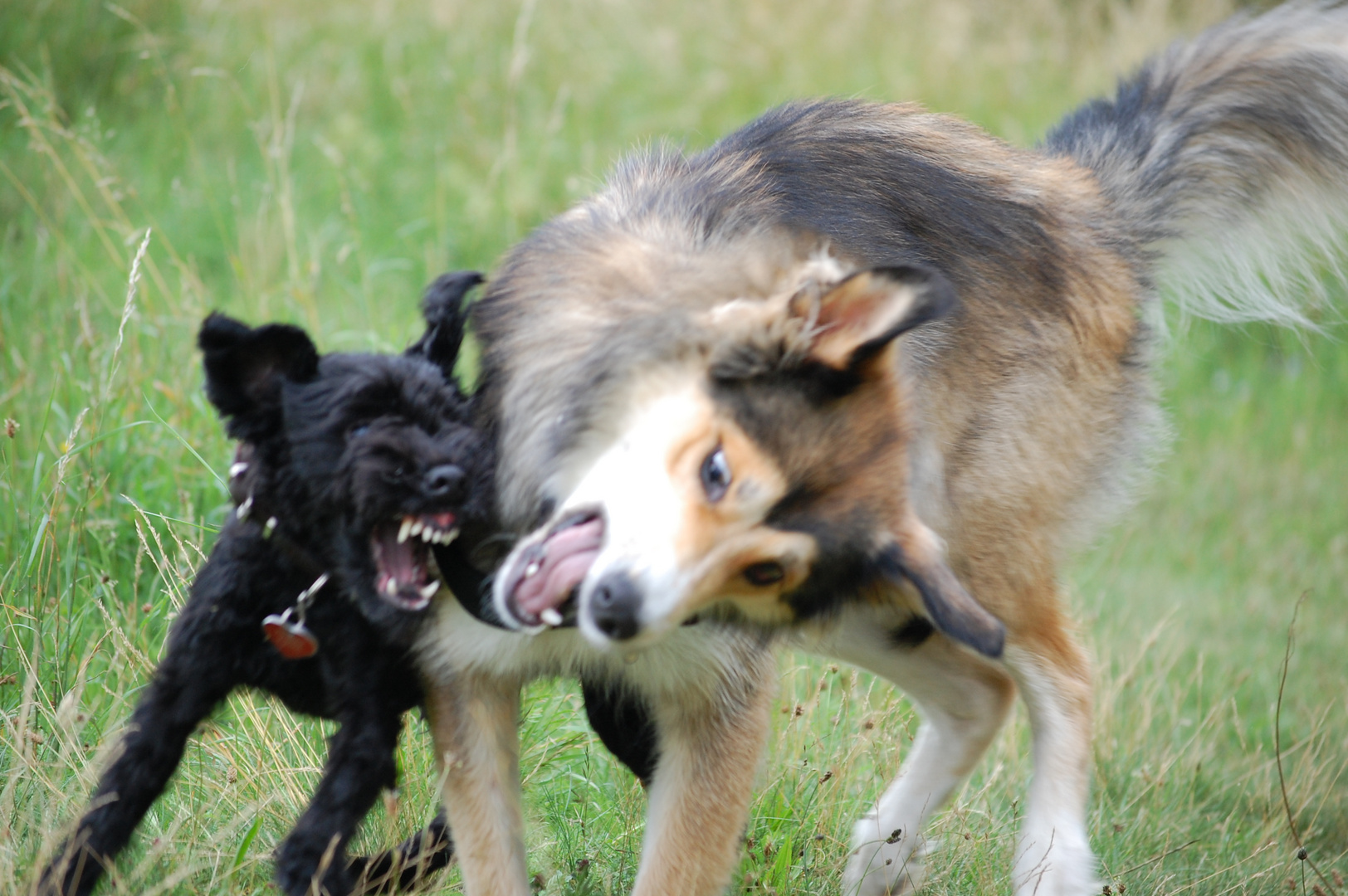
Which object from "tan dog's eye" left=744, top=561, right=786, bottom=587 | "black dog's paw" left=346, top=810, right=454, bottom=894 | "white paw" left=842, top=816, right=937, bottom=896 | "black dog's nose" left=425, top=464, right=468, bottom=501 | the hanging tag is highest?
"black dog's nose" left=425, top=464, right=468, bottom=501

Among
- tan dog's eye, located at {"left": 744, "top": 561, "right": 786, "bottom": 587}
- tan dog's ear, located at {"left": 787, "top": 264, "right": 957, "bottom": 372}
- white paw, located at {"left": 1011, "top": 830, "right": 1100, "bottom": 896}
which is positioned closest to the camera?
tan dog's ear, located at {"left": 787, "top": 264, "right": 957, "bottom": 372}

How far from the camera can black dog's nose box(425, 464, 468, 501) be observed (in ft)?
8.71

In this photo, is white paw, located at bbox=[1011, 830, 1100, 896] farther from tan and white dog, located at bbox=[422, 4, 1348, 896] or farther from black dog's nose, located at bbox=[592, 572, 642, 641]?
black dog's nose, located at bbox=[592, 572, 642, 641]

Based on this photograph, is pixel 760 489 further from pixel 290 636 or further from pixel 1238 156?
pixel 1238 156

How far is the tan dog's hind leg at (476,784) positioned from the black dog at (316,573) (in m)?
0.12

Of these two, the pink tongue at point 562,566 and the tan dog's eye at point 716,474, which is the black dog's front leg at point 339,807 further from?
the tan dog's eye at point 716,474

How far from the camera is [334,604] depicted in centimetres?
279

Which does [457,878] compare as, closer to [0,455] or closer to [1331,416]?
[0,455]

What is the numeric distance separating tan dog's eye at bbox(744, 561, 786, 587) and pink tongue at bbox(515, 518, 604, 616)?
333 mm

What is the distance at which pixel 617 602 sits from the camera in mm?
2287

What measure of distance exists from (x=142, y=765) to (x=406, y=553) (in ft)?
2.46

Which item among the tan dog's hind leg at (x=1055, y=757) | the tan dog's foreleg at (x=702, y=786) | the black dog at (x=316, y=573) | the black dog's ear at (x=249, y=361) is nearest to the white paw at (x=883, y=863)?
the tan dog's hind leg at (x=1055, y=757)

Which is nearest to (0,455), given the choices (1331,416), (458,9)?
(458,9)

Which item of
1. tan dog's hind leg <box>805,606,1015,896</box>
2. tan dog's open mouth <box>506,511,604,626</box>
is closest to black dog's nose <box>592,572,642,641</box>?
tan dog's open mouth <box>506,511,604,626</box>
